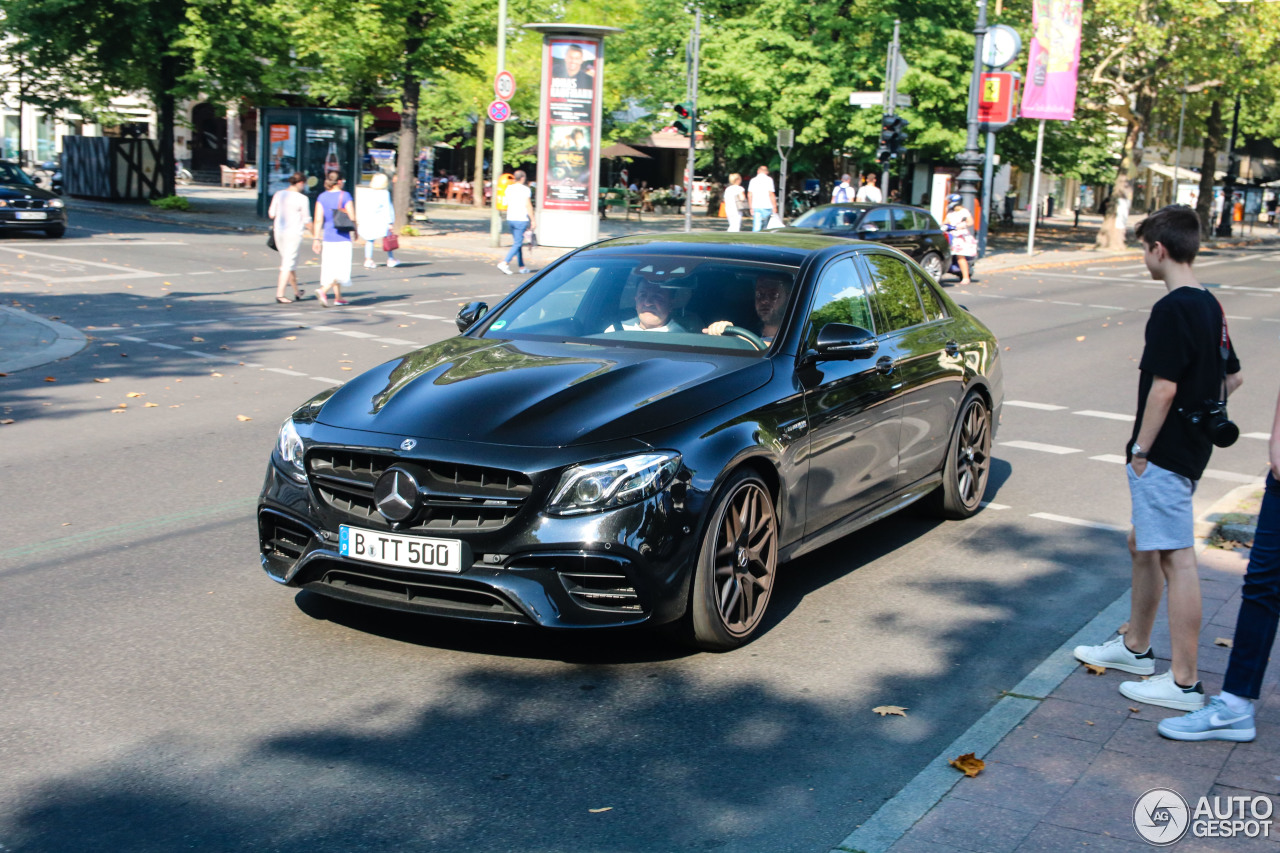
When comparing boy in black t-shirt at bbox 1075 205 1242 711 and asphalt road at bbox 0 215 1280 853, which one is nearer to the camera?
asphalt road at bbox 0 215 1280 853

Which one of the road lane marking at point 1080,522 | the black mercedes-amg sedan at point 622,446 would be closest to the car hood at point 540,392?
the black mercedes-amg sedan at point 622,446

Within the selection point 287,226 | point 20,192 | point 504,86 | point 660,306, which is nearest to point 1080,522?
point 660,306

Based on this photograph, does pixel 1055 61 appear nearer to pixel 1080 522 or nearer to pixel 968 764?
pixel 1080 522

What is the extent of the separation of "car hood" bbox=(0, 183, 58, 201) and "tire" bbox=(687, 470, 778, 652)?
86.1 feet

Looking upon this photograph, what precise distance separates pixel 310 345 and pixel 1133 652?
10.9m

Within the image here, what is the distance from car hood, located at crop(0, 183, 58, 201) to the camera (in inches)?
1080

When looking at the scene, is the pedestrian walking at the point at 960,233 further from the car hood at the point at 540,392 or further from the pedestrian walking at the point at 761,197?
the car hood at the point at 540,392

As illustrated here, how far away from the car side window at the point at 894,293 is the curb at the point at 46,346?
343 inches

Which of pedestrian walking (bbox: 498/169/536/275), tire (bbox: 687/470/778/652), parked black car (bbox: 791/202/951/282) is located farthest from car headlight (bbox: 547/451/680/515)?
pedestrian walking (bbox: 498/169/536/275)

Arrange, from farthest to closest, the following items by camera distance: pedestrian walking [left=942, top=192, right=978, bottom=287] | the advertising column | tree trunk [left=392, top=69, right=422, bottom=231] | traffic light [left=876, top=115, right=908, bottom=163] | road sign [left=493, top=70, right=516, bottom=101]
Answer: tree trunk [left=392, top=69, right=422, bottom=231] → traffic light [left=876, top=115, right=908, bottom=163] → the advertising column → road sign [left=493, top=70, right=516, bottom=101] → pedestrian walking [left=942, top=192, right=978, bottom=287]

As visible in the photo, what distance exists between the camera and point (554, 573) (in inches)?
187

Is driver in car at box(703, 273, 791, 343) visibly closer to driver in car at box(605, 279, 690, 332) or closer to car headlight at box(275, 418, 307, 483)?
driver in car at box(605, 279, 690, 332)

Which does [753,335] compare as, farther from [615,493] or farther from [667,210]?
[667,210]

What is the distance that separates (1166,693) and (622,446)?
2151mm
